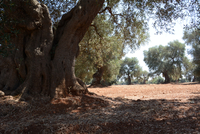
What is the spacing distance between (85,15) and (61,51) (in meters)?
2.05

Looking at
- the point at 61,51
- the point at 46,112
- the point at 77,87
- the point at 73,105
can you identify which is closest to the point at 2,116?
the point at 46,112

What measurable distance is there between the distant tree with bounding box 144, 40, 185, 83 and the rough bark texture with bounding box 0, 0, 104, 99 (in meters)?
31.1

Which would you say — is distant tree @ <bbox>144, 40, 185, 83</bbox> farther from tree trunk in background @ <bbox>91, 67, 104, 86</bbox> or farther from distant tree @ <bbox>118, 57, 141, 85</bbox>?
tree trunk in background @ <bbox>91, 67, 104, 86</bbox>

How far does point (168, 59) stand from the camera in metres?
33.4

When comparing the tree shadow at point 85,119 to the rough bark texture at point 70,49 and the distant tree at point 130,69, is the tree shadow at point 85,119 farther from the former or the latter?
the distant tree at point 130,69

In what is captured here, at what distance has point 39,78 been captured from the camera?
5.88 m

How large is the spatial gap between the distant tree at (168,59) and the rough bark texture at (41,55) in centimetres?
3114

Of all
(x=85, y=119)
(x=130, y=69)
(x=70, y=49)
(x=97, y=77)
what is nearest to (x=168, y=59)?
(x=130, y=69)

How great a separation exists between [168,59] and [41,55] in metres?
33.6

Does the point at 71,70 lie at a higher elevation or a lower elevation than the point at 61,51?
lower

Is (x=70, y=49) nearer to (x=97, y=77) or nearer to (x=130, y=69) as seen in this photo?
(x=97, y=77)

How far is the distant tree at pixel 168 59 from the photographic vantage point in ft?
105

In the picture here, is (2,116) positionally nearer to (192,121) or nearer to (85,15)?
(85,15)

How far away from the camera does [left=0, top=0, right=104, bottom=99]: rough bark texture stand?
583cm
